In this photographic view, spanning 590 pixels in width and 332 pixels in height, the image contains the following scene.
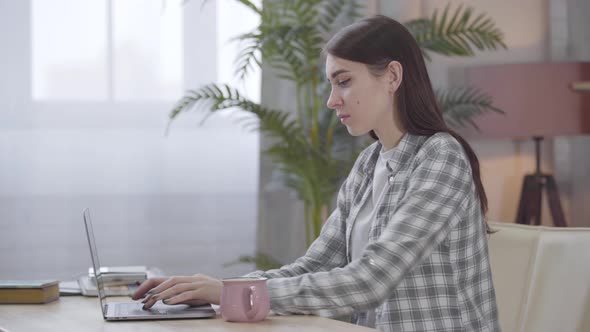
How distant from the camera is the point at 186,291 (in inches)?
59.1

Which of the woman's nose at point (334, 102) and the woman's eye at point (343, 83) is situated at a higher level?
the woman's eye at point (343, 83)

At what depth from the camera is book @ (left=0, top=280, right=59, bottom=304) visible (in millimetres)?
1709

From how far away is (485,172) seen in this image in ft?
12.8

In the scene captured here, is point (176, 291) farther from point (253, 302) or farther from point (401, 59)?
point (401, 59)

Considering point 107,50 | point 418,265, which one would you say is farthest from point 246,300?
point 107,50

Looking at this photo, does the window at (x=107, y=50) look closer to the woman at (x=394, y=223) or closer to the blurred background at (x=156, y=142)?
the blurred background at (x=156, y=142)

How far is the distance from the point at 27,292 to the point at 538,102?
2.26 metres

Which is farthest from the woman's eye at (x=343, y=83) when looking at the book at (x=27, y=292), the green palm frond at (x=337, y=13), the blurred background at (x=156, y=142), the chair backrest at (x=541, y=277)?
the blurred background at (x=156, y=142)

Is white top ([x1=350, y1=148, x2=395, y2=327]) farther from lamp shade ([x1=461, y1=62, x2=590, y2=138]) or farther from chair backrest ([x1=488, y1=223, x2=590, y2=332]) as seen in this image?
lamp shade ([x1=461, y1=62, x2=590, y2=138])

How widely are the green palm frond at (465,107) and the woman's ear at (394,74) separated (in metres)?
1.59

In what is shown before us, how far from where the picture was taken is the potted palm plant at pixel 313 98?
3.22 m

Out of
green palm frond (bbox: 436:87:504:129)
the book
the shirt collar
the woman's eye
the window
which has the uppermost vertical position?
the window

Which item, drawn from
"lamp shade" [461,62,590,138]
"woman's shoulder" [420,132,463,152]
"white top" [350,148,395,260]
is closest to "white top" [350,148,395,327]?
"white top" [350,148,395,260]

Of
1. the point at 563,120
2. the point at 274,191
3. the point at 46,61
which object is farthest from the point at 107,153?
the point at 563,120
